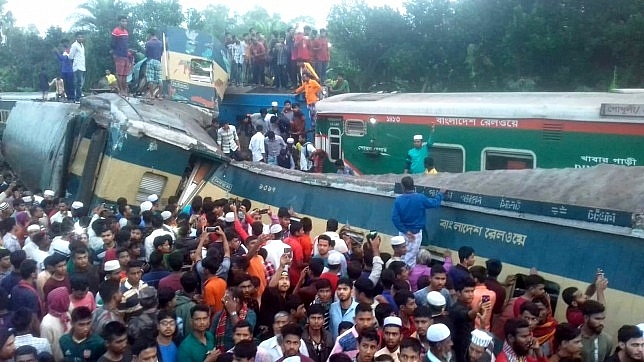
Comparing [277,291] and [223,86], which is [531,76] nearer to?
[223,86]

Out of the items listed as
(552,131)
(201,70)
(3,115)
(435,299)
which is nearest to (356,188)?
(552,131)

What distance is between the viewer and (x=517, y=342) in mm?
4980

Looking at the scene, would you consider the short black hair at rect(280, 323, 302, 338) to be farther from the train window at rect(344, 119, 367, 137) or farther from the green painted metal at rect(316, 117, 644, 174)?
the train window at rect(344, 119, 367, 137)

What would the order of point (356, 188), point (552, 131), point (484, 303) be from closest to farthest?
point (484, 303)
point (552, 131)
point (356, 188)

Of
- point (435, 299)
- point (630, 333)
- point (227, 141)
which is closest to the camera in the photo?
point (630, 333)

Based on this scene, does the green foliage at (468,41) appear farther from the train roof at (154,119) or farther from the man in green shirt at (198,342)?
the man in green shirt at (198,342)

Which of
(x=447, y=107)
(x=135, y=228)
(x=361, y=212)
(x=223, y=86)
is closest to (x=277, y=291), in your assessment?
(x=135, y=228)

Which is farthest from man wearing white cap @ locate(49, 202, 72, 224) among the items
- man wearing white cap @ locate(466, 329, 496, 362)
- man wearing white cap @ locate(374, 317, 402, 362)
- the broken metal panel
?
man wearing white cap @ locate(466, 329, 496, 362)

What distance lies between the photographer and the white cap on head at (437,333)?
16.0ft

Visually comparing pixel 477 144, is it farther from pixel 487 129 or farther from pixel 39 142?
pixel 39 142

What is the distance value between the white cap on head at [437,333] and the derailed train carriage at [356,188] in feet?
7.09

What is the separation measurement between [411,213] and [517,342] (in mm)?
3164

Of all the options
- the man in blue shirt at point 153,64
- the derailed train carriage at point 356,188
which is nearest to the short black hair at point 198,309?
the derailed train carriage at point 356,188

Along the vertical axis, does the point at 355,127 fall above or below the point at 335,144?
above
